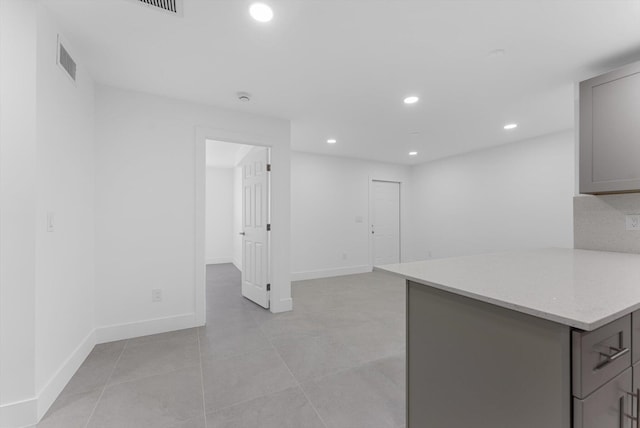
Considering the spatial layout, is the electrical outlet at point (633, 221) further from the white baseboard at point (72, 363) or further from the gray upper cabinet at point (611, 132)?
the white baseboard at point (72, 363)

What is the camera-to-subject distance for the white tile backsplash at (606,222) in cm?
199

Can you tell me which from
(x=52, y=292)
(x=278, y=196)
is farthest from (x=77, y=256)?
(x=278, y=196)

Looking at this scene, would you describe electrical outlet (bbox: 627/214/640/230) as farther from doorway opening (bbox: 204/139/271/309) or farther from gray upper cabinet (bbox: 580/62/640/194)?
doorway opening (bbox: 204/139/271/309)

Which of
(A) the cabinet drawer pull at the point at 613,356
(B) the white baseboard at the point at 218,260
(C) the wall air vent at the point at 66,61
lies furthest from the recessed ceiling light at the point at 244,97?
(B) the white baseboard at the point at 218,260

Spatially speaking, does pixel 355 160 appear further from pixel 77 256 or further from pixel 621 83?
pixel 77 256

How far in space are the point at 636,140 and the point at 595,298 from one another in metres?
1.74

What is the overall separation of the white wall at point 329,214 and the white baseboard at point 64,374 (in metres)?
3.18

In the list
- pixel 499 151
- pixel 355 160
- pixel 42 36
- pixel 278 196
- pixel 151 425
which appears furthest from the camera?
pixel 355 160

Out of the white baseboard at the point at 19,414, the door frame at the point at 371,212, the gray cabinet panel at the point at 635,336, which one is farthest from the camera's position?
the door frame at the point at 371,212

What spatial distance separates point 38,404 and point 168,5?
251 centimetres

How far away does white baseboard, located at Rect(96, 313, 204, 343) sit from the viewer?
254 centimetres

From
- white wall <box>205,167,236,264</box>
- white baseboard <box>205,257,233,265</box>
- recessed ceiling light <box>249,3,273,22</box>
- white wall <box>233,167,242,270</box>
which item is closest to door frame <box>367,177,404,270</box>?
white wall <box>233,167,242,270</box>

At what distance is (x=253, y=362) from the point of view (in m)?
2.20

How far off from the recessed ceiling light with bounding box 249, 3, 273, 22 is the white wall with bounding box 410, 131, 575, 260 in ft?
15.0
